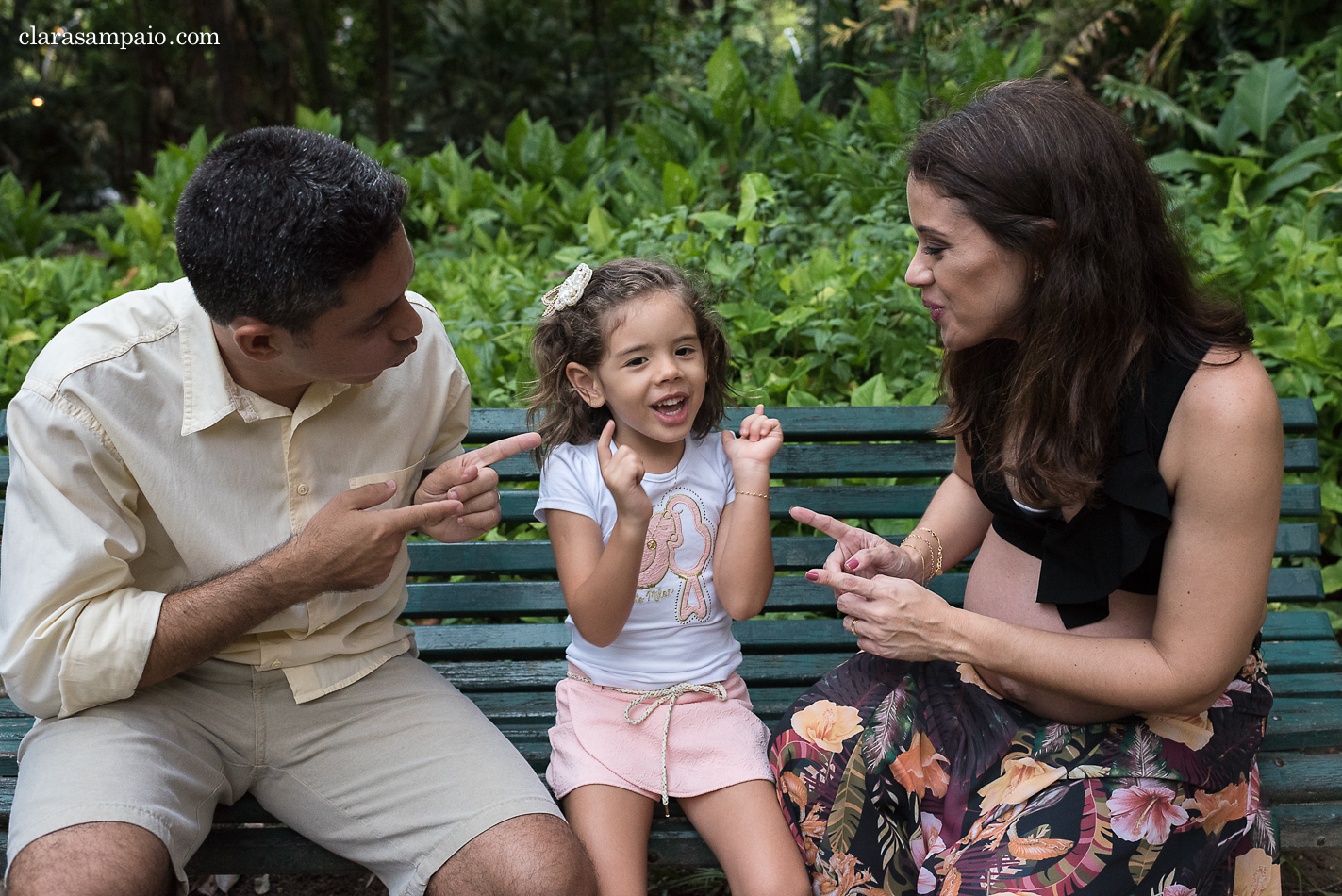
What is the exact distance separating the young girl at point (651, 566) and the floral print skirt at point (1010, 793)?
0.12m

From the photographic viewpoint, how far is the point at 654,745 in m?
2.18

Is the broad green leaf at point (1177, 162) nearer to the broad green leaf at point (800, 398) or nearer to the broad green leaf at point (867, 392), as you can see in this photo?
the broad green leaf at point (867, 392)

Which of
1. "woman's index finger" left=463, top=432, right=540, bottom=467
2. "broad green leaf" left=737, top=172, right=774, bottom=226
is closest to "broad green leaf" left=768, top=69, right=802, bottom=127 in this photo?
"broad green leaf" left=737, top=172, right=774, bottom=226

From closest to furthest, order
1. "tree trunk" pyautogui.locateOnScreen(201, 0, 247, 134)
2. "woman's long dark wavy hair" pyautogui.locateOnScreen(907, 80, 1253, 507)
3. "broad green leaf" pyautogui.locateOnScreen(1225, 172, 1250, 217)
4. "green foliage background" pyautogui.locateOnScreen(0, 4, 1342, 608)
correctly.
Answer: "woman's long dark wavy hair" pyautogui.locateOnScreen(907, 80, 1253, 507), "green foliage background" pyautogui.locateOnScreen(0, 4, 1342, 608), "broad green leaf" pyautogui.locateOnScreen(1225, 172, 1250, 217), "tree trunk" pyautogui.locateOnScreen(201, 0, 247, 134)

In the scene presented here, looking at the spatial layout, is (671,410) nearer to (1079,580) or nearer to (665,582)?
(665,582)

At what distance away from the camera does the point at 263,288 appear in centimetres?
183

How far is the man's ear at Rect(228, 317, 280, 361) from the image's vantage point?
190 centimetres

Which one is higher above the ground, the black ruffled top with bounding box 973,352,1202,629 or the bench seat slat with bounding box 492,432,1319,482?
the black ruffled top with bounding box 973,352,1202,629

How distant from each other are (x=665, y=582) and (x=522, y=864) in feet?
2.20

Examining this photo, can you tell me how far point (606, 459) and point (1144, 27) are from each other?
635 centimetres

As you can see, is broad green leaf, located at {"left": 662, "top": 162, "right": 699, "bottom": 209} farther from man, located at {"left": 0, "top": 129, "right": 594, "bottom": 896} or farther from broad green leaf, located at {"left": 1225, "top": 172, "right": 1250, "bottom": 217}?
man, located at {"left": 0, "top": 129, "right": 594, "bottom": 896}

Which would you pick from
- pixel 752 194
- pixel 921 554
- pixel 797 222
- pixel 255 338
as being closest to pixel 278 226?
pixel 255 338

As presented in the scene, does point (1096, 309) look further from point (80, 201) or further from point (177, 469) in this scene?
point (80, 201)

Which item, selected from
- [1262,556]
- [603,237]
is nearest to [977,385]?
[1262,556]
